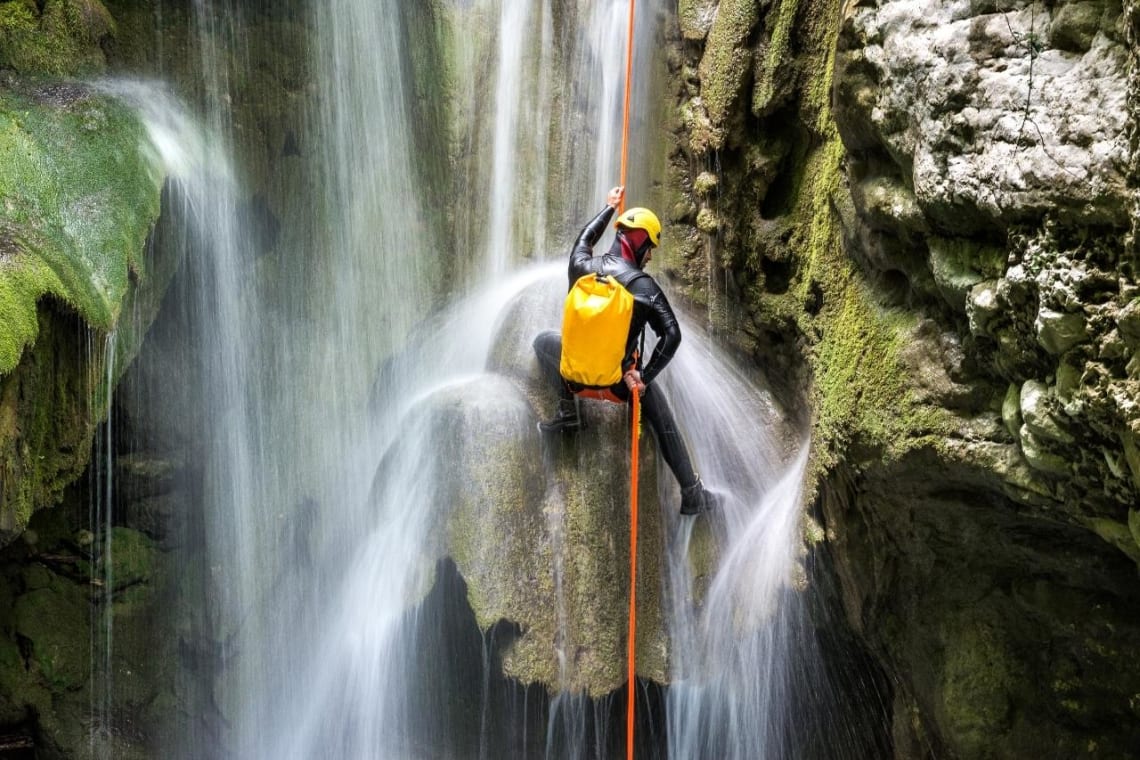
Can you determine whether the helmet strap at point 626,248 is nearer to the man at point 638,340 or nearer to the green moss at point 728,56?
the man at point 638,340

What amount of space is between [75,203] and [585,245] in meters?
3.73

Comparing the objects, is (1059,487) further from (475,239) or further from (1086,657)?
(475,239)

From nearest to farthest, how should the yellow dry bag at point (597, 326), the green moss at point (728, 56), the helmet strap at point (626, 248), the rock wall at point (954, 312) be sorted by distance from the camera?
the rock wall at point (954, 312) < the yellow dry bag at point (597, 326) < the helmet strap at point (626, 248) < the green moss at point (728, 56)

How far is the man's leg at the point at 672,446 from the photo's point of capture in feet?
20.7

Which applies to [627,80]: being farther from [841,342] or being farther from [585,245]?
[841,342]

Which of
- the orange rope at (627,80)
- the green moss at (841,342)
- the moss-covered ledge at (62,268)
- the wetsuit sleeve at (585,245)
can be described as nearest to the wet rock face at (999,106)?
the green moss at (841,342)

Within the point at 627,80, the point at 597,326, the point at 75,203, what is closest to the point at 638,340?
the point at 597,326

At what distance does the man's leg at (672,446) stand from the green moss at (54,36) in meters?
5.34

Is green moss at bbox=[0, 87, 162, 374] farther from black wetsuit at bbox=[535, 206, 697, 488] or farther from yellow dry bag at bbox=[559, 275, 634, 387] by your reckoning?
yellow dry bag at bbox=[559, 275, 634, 387]

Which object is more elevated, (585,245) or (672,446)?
(585,245)

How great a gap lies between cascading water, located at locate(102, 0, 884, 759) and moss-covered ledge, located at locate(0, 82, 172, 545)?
55 centimetres

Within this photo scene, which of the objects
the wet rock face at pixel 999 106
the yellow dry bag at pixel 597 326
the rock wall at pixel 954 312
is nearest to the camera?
the wet rock face at pixel 999 106

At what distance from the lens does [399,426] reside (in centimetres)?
731

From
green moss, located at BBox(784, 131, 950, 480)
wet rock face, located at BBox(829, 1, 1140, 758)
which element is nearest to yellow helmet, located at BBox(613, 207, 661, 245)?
green moss, located at BBox(784, 131, 950, 480)
